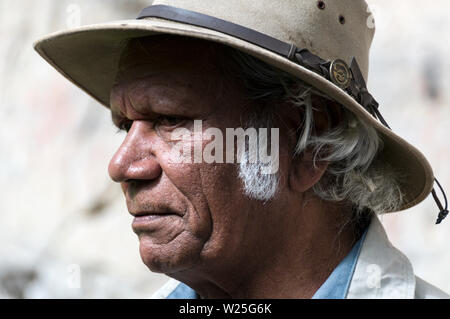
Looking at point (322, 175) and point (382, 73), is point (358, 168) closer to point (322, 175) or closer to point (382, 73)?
point (322, 175)

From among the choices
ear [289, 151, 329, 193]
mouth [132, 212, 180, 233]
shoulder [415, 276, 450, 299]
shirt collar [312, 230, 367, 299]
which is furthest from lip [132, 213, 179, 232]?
shoulder [415, 276, 450, 299]

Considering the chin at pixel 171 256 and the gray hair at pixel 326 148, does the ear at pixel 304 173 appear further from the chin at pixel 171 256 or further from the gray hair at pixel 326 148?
the chin at pixel 171 256

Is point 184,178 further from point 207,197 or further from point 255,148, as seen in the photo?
point 255,148

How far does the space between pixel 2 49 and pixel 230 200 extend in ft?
14.7

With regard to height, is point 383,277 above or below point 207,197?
below

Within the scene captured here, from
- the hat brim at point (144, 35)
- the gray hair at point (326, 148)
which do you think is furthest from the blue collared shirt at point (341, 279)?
the hat brim at point (144, 35)

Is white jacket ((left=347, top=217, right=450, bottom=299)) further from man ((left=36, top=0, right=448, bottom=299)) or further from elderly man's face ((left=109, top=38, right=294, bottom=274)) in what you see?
elderly man's face ((left=109, top=38, right=294, bottom=274))

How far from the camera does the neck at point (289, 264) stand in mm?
1874

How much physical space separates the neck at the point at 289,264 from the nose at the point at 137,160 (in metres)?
0.32

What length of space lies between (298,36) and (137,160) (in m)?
0.55

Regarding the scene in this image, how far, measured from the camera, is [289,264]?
1.90 meters

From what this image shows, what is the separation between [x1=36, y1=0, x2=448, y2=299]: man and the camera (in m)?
1.77

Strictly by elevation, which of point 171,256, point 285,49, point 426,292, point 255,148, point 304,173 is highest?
point 285,49

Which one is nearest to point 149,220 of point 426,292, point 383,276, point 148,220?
point 148,220
